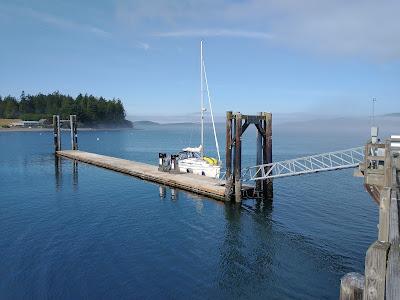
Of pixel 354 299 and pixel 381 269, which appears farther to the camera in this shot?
pixel 354 299

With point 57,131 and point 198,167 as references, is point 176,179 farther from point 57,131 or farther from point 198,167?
point 57,131

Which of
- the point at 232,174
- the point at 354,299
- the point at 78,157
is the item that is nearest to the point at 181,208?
the point at 232,174

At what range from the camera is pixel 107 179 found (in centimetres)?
4484

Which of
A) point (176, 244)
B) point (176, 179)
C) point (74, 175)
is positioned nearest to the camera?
point (176, 244)

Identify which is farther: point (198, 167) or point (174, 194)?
point (198, 167)

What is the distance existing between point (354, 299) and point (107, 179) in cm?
4092

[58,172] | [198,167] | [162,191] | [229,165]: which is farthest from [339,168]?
[58,172]

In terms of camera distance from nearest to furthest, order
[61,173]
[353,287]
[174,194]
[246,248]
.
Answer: [353,287]
[246,248]
[174,194]
[61,173]

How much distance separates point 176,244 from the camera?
22.2 meters

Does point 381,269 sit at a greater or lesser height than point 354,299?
greater

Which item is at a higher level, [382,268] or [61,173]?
[382,268]

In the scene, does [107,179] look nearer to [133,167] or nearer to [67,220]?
[133,167]


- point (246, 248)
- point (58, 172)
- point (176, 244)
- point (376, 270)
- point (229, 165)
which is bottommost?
point (246, 248)

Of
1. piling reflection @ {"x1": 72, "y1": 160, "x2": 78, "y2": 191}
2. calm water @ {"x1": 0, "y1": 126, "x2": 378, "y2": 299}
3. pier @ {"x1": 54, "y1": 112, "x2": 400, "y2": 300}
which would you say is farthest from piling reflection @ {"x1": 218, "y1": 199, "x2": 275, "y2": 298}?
piling reflection @ {"x1": 72, "y1": 160, "x2": 78, "y2": 191}
